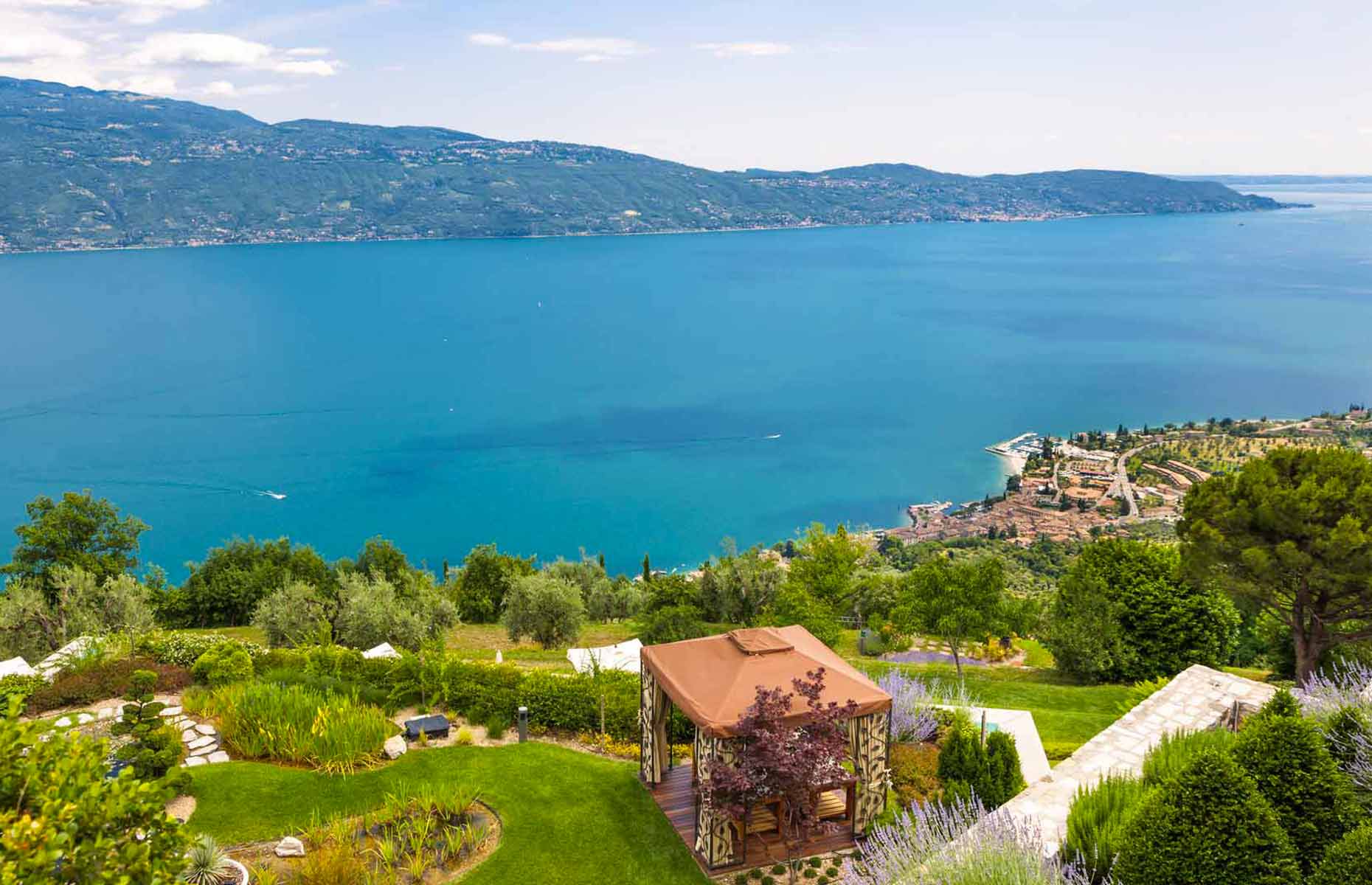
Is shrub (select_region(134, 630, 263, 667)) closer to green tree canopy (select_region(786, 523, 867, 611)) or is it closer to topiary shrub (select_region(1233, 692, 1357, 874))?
topiary shrub (select_region(1233, 692, 1357, 874))

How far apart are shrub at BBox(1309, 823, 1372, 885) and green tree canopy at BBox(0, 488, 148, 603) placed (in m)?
30.2

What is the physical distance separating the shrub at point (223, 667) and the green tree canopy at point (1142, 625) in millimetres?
16211

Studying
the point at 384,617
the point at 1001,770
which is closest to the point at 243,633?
the point at 384,617

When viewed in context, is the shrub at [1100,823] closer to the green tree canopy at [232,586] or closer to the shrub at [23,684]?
the shrub at [23,684]

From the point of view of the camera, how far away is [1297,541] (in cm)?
1524

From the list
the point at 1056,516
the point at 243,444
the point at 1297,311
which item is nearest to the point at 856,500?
the point at 1056,516

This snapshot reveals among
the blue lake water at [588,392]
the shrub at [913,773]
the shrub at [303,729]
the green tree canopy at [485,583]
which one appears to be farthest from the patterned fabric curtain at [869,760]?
the blue lake water at [588,392]

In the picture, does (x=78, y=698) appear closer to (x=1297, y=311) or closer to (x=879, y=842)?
(x=879, y=842)

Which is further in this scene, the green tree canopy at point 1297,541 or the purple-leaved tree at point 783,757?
the green tree canopy at point 1297,541

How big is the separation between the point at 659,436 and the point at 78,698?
2332 inches

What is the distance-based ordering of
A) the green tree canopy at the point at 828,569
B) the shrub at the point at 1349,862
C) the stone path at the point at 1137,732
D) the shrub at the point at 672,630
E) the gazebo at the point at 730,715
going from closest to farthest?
the shrub at the point at 1349,862 < the stone path at the point at 1137,732 < the gazebo at the point at 730,715 < the shrub at the point at 672,630 < the green tree canopy at the point at 828,569

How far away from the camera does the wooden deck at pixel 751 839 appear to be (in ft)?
35.0

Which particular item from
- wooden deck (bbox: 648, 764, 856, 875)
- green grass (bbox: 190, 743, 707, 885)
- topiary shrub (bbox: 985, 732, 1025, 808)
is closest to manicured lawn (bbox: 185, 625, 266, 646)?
green grass (bbox: 190, 743, 707, 885)

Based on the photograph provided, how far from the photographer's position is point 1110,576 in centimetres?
2006
